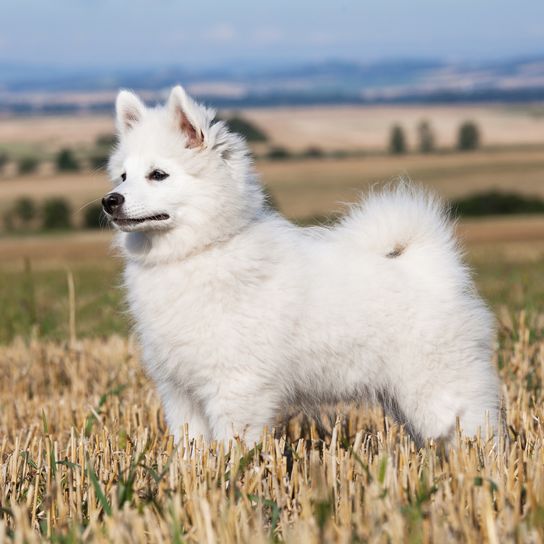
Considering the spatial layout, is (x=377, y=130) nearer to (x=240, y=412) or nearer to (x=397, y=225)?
(x=397, y=225)

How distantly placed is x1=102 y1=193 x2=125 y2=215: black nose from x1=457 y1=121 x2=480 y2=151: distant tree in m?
52.8

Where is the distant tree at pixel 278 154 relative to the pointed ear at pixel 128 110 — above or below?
below

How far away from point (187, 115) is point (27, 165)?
46.6 m

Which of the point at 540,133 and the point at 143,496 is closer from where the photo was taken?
the point at 143,496

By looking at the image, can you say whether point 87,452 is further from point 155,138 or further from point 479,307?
point 479,307

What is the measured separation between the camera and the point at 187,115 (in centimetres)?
412

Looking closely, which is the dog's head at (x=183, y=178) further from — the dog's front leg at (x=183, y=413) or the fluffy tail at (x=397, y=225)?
the dog's front leg at (x=183, y=413)

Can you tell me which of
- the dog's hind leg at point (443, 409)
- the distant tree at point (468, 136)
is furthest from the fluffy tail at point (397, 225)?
the distant tree at point (468, 136)

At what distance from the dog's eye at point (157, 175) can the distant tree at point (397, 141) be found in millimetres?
51015

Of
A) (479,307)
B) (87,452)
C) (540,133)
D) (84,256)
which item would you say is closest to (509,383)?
(479,307)

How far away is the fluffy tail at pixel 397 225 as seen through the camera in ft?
14.7

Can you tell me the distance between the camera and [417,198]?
4.61 meters

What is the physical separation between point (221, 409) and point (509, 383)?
235 centimetres

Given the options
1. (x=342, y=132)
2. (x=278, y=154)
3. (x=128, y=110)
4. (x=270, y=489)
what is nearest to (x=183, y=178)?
(x=128, y=110)
